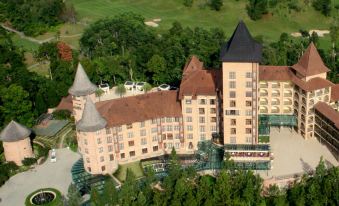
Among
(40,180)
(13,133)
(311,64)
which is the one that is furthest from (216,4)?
(40,180)

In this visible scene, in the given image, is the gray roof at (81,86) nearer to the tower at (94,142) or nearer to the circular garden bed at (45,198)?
the tower at (94,142)

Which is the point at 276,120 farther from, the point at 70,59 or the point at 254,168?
the point at 70,59

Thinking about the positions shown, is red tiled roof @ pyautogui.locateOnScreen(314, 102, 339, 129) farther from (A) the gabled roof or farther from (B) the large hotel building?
(A) the gabled roof

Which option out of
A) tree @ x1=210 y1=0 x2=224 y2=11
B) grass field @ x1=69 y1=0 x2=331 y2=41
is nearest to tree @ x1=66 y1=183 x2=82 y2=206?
grass field @ x1=69 y1=0 x2=331 y2=41

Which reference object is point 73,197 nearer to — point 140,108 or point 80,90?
point 140,108

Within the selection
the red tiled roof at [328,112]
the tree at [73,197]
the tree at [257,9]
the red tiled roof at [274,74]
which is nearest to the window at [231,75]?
the red tiled roof at [274,74]

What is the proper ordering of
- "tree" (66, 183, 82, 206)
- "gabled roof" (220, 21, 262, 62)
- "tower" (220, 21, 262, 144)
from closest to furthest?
"tree" (66, 183, 82, 206) < "gabled roof" (220, 21, 262, 62) < "tower" (220, 21, 262, 144)
